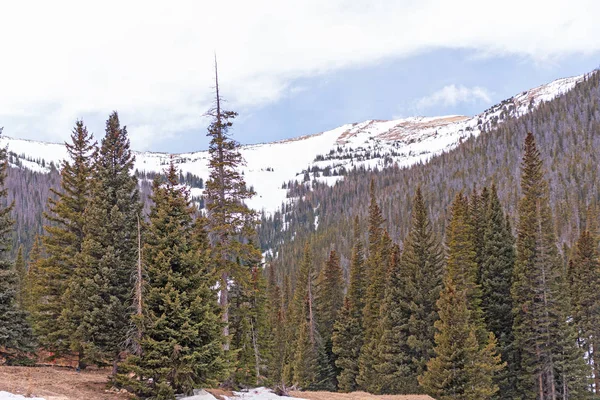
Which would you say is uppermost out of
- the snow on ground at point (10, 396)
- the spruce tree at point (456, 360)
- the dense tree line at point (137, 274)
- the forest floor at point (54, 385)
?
the dense tree line at point (137, 274)

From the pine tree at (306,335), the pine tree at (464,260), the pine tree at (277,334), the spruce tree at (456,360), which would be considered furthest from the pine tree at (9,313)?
the pine tree at (277,334)

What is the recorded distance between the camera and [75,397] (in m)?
16.4

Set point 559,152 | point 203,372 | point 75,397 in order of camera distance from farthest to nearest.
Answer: point 559,152
point 203,372
point 75,397

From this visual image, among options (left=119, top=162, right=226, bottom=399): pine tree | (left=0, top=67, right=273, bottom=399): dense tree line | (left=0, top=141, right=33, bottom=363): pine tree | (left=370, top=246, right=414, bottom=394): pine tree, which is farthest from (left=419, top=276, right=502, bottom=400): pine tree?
(left=0, top=141, right=33, bottom=363): pine tree

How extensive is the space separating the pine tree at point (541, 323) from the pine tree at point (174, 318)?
28.0 metres

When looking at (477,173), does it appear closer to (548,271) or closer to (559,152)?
(559,152)

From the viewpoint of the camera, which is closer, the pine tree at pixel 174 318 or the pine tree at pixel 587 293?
the pine tree at pixel 174 318

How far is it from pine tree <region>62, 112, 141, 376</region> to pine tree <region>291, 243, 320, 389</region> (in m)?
29.8

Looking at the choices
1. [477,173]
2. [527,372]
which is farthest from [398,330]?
[477,173]

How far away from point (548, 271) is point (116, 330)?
32.1 meters

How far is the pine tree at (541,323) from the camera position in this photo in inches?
1427

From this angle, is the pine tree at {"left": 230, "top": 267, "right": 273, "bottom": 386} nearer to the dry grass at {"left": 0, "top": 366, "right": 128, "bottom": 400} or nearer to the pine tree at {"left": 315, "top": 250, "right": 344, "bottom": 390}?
the dry grass at {"left": 0, "top": 366, "right": 128, "bottom": 400}

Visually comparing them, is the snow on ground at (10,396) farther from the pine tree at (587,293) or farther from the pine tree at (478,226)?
the pine tree at (587,293)

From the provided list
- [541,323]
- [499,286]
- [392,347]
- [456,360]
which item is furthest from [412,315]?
[541,323]
